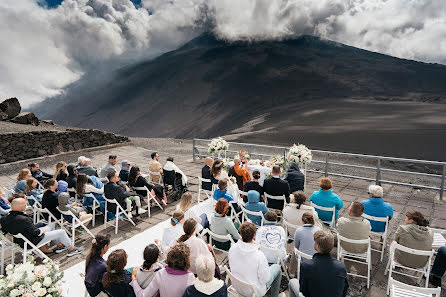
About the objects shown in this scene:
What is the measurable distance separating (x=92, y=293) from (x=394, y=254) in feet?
13.5

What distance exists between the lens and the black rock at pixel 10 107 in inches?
838

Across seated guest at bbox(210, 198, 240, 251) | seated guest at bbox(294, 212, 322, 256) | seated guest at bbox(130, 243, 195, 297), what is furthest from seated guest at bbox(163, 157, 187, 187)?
seated guest at bbox(130, 243, 195, 297)

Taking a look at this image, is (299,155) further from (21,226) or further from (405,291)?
(21,226)

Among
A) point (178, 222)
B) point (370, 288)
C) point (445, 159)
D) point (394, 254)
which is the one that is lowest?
point (445, 159)

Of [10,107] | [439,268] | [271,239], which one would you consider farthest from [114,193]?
[10,107]

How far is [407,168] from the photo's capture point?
1875cm

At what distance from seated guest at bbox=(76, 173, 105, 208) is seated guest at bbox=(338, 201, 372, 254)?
494 cm

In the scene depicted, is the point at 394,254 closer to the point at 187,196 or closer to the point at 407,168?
the point at 187,196

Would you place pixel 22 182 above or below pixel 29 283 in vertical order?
below

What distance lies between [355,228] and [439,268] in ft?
4.09

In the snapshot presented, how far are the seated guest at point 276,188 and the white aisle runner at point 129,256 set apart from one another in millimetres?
1297

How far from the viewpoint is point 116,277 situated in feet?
9.47

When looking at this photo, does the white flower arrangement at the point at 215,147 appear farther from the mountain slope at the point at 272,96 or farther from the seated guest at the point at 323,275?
the mountain slope at the point at 272,96

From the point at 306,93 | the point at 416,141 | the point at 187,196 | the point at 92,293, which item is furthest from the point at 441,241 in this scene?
the point at 306,93
